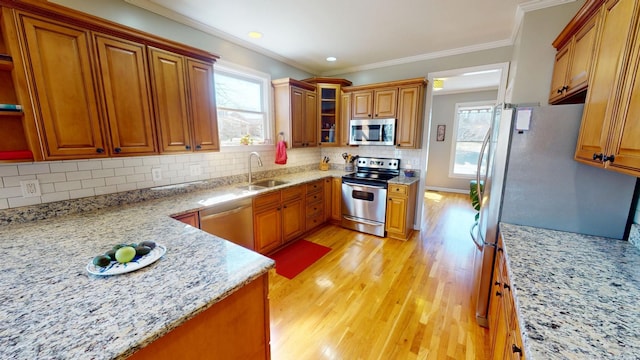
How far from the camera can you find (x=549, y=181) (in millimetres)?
1563

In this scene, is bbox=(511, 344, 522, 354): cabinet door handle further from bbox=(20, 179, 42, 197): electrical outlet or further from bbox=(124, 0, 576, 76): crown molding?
bbox=(20, 179, 42, 197): electrical outlet

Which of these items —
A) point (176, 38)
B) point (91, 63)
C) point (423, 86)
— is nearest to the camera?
point (91, 63)

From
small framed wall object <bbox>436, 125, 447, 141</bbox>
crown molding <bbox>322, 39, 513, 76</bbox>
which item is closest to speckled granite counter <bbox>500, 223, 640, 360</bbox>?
crown molding <bbox>322, 39, 513, 76</bbox>

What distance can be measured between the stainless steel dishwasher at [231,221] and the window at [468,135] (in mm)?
5724

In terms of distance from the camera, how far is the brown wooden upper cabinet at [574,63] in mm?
1429

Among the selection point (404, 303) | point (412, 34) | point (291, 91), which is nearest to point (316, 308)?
point (404, 303)

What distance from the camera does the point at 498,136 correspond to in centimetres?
173

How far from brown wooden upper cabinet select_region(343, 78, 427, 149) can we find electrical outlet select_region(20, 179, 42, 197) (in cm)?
360

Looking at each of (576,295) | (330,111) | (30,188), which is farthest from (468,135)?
(30,188)

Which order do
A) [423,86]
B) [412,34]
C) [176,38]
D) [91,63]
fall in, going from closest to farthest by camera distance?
[91,63], [176,38], [412,34], [423,86]

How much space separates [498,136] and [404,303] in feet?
5.29

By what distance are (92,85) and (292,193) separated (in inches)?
84.5

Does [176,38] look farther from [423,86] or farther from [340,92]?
[423,86]

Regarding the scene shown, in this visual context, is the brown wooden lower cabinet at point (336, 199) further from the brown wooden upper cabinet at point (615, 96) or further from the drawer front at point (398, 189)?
the brown wooden upper cabinet at point (615, 96)
